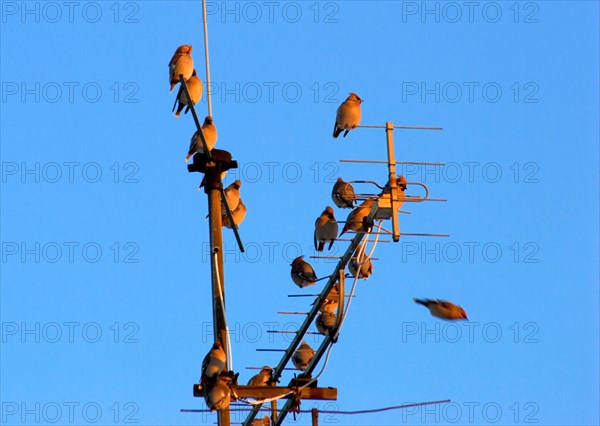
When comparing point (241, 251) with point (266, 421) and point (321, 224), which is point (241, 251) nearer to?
point (321, 224)

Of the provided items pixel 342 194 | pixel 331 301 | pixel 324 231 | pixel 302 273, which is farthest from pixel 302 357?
pixel 342 194

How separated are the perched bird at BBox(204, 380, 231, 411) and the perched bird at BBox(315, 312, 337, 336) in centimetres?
185

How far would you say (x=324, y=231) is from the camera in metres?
16.2

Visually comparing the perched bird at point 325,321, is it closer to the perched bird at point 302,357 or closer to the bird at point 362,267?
the bird at point 362,267

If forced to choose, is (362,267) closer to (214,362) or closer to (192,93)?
(214,362)

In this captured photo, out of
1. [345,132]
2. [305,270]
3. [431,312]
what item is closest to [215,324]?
[431,312]

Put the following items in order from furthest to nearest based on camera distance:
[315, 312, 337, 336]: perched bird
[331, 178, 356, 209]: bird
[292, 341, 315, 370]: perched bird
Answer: [292, 341, 315, 370]: perched bird → [331, 178, 356, 209]: bird → [315, 312, 337, 336]: perched bird

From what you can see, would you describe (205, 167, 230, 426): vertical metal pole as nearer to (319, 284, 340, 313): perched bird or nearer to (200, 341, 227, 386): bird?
(200, 341, 227, 386): bird

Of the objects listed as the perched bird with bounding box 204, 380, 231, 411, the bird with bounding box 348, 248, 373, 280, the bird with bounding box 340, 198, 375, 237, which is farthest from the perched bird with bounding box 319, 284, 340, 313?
the perched bird with bounding box 204, 380, 231, 411

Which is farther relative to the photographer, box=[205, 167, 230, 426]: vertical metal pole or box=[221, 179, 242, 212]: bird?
box=[221, 179, 242, 212]: bird

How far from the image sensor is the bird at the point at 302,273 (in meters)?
17.0

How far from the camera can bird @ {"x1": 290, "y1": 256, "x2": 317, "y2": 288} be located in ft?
55.8

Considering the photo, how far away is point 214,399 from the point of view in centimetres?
1310

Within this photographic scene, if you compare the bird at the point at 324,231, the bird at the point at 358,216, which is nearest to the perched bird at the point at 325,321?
the bird at the point at 358,216
